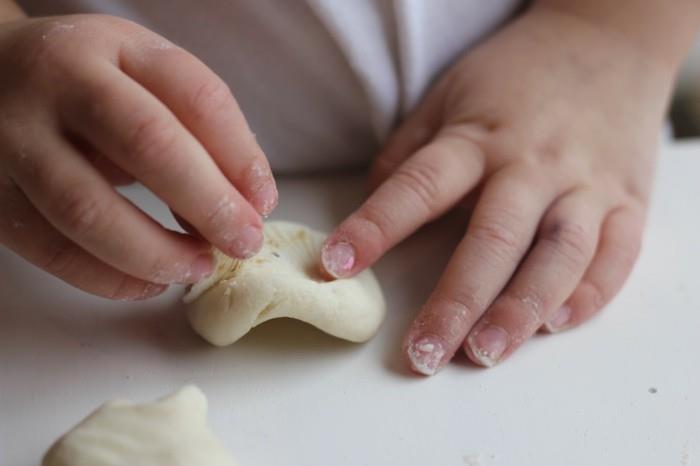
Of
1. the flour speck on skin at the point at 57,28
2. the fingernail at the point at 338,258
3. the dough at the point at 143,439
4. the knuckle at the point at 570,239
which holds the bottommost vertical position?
the knuckle at the point at 570,239

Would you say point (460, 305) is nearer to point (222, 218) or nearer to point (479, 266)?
point (479, 266)

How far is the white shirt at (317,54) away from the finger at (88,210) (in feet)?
0.87

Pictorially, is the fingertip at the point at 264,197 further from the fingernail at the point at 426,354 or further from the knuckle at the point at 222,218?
the fingernail at the point at 426,354

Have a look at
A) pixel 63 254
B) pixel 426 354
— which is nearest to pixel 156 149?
pixel 63 254

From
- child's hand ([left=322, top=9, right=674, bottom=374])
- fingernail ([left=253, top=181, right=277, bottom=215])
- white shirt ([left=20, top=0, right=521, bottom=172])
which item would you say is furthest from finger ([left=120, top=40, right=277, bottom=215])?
white shirt ([left=20, top=0, right=521, bottom=172])

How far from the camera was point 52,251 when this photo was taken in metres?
0.50

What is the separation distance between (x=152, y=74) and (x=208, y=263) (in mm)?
122

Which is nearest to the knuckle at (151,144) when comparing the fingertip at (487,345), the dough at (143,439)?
the dough at (143,439)

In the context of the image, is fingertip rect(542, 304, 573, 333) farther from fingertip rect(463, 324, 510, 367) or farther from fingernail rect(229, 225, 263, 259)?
fingernail rect(229, 225, 263, 259)

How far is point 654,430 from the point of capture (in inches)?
19.5

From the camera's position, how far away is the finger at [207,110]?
18.9 inches

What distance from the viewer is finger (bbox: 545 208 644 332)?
0.58 meters

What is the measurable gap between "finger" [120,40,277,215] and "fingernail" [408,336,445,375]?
0.14 metres

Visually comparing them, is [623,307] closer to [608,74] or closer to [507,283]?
[507,283]
